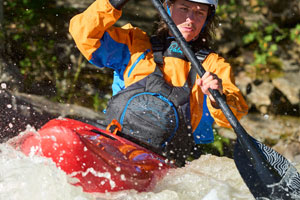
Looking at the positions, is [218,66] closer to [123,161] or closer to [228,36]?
[123,161]

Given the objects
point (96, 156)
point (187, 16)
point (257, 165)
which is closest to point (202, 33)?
point (187, 16)

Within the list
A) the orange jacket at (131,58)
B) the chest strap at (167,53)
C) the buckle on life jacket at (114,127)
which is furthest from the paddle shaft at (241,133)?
the buckle on life jacket at (114,127)

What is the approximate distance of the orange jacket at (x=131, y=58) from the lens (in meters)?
2.34

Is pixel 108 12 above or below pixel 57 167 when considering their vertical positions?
above

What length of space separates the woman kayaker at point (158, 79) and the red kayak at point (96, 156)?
0.56 ft

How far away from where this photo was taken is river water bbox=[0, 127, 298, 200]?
6.33 feet

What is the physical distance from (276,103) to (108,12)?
9.29ft

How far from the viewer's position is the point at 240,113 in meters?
2.45

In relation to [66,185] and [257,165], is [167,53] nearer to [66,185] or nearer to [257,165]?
[257,165]

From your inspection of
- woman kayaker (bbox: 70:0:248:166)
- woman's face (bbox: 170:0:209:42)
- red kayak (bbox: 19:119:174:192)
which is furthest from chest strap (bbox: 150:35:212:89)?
red kayak (bbox: 19:119:174:192)

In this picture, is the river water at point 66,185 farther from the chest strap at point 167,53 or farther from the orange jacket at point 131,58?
the chest strap at point 167,53

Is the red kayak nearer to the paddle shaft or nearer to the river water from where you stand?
the river water

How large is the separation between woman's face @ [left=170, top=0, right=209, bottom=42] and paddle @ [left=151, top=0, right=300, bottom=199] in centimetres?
28

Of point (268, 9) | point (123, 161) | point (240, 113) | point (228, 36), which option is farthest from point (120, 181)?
point (268, 9)
